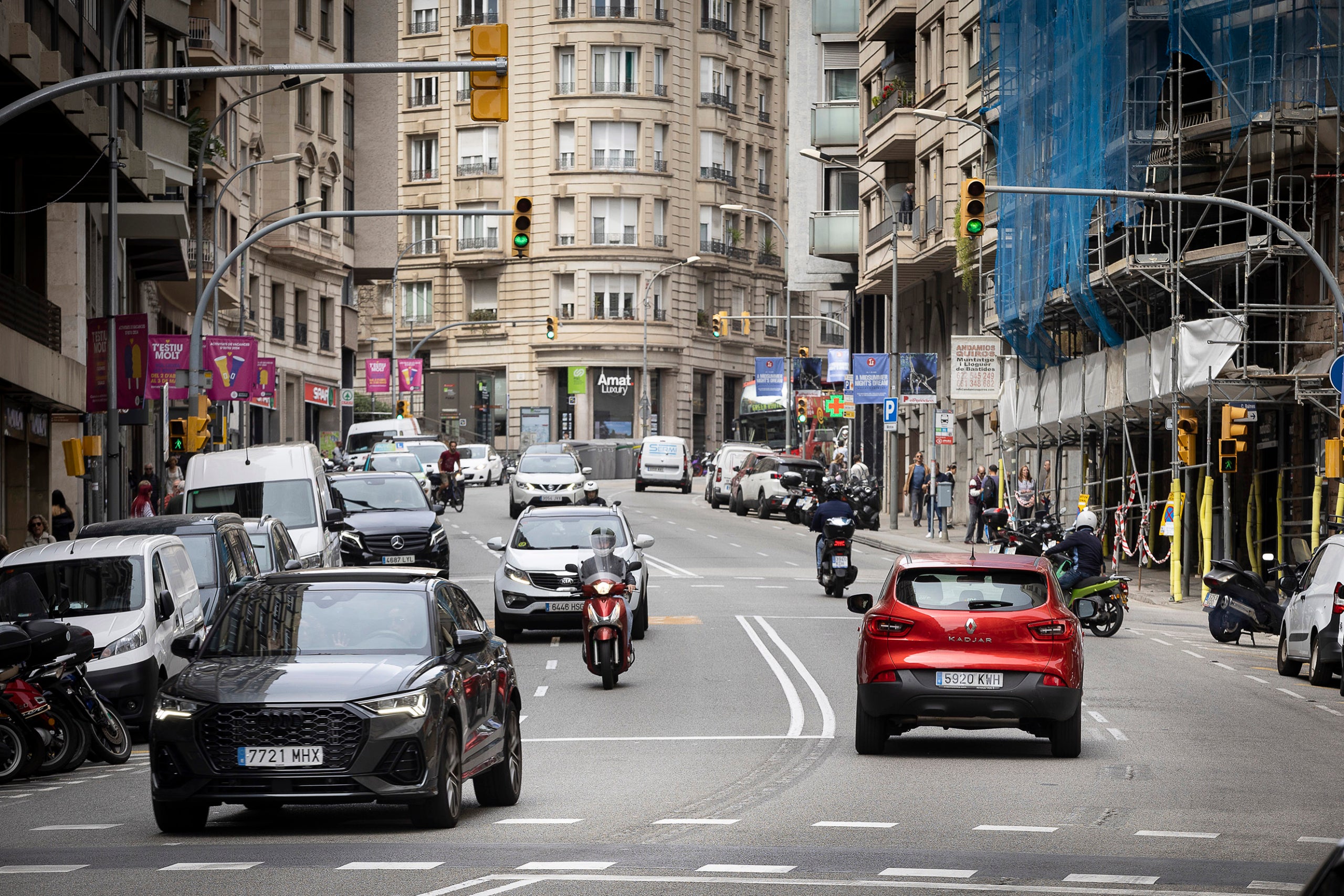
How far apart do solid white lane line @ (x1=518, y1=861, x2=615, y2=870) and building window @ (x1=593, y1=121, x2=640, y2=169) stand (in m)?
92.8

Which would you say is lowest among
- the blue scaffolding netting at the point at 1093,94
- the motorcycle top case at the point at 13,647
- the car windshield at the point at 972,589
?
the motorcycle top case at the point at 13,647

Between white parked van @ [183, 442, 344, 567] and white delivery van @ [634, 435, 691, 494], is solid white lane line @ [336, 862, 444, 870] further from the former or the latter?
white delivery van @ [634, 435, 691, 494]

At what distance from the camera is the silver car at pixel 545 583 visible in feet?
82.8

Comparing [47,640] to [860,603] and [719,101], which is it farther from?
[719,101]

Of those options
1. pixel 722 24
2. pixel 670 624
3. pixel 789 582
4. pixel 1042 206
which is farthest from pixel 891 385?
pixel 722 24

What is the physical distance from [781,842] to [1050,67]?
107ft

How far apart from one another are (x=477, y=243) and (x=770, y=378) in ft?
95.0

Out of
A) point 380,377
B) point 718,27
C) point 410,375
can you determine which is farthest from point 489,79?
point 718,27

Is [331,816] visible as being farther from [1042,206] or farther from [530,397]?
[530,397]

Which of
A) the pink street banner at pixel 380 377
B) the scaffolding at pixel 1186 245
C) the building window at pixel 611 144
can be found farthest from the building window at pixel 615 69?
the scaffolding at pixel 1186 245

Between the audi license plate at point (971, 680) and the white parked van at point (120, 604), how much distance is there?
6.66 meters

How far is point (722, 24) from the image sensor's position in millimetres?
107000

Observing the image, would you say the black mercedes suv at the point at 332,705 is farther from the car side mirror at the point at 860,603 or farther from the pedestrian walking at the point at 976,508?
the pedestrian walking at the point at 976,508

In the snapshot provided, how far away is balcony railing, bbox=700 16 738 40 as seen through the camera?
348 feet
